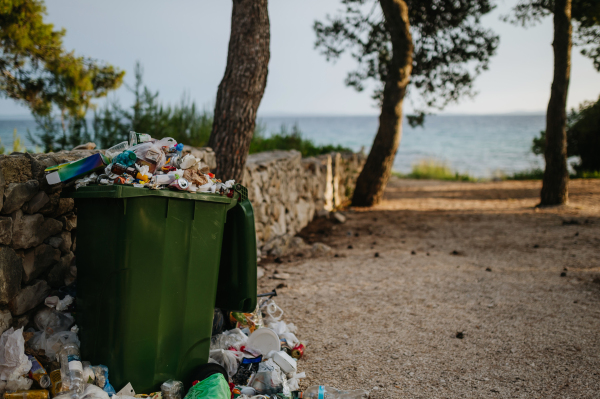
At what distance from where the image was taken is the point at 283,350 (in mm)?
2670

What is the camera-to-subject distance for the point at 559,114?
25.9 feet

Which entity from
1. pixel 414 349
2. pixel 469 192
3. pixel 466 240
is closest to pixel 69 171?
pixel 414 349

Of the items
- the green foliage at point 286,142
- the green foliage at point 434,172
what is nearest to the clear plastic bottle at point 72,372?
the green foliage at point 286,142

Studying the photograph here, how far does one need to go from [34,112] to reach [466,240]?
6.26 m

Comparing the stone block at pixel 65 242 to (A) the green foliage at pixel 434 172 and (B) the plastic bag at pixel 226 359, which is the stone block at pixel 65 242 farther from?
(A) the green foliage at pixel 434 172

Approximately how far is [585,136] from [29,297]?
46.6 feet

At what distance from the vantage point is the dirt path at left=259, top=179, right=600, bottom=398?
99.5 inches

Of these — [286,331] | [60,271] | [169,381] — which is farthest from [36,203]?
[286,331]

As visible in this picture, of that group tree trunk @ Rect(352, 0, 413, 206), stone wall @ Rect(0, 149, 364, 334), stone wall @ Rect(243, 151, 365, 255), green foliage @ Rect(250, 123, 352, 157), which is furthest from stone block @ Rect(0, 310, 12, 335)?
tree trunk @ Rect(352, 0, 413, 206)

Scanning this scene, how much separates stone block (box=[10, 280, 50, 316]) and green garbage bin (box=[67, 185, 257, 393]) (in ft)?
1.01

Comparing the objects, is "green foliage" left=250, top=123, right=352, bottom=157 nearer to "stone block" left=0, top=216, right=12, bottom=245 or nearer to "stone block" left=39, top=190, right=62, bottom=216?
"stone block" left=39, top=190, right=62, bottom=216

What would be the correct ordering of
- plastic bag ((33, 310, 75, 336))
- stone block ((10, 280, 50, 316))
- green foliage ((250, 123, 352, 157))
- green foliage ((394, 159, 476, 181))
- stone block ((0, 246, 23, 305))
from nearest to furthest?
stone block ((0, 246, 23, 305)) → stone block ((10, 280, 50, 316)) → plastic bag ((33, 310, 75, 336)) → green foliage ((250, 123, 352, 157)) → green foliage ((394, 159, 476, 181))

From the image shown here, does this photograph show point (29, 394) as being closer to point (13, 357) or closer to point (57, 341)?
point (13, 357)

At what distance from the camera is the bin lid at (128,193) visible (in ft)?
6.20
